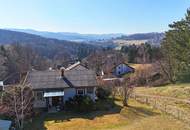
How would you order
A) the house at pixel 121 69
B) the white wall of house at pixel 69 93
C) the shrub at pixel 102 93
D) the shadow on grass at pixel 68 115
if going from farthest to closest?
1. the house at pixel 121 69
2. the shrub at pixel 102 93
3. the white wall of house at pixel 69 93
4. the shadow on grass at pixel 68 115

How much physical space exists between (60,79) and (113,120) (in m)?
11.2

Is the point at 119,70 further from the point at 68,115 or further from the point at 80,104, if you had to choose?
the point at 68,115

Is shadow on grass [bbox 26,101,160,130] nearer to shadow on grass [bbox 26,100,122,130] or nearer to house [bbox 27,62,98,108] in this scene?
shadow on grass [bbox 26,100,122,130]

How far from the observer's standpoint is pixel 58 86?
39969mm

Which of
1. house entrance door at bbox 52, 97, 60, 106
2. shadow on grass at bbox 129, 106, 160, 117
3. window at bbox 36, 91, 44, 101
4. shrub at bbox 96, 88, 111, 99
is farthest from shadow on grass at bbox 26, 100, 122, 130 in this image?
shrub at bbox 96, 88, 111, 99

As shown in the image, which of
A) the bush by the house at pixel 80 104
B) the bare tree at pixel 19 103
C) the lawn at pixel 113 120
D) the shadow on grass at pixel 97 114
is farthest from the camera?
the bush by the house at pixel 80 104

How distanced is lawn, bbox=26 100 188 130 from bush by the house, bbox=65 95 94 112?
2.85 feet

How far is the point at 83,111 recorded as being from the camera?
37.0 metres

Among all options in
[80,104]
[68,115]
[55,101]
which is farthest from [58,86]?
[68,115]

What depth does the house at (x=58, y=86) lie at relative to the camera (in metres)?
39.3

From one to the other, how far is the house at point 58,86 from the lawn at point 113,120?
8.98 ft

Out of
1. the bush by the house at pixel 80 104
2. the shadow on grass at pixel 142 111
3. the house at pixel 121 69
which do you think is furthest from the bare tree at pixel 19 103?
the house at pixel 121 69

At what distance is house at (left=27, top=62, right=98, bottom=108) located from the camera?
39.3 meters

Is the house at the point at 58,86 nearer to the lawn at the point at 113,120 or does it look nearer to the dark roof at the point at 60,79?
Result: the dark roof at the point at 60,79
